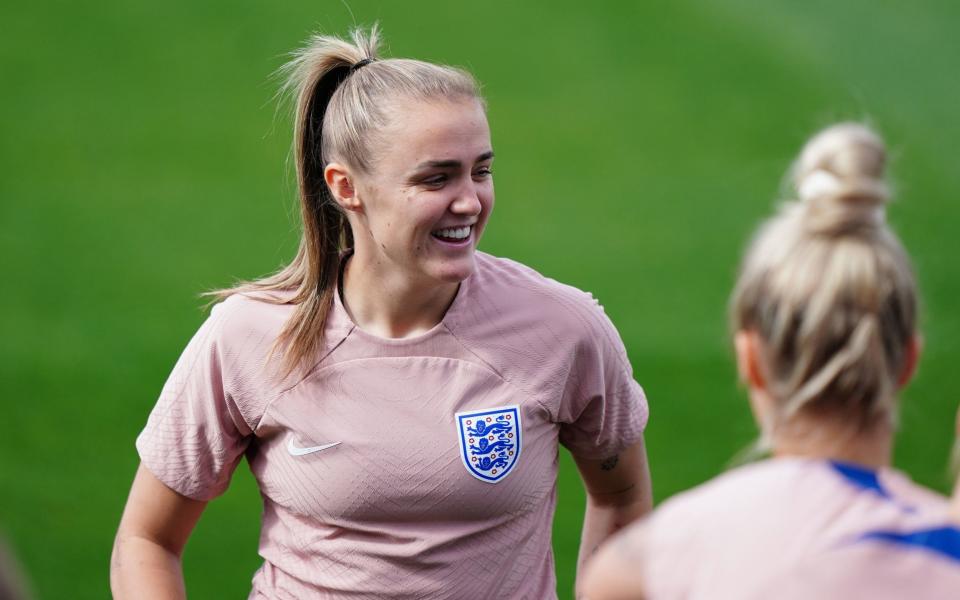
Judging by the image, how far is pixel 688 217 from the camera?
849 centimetres

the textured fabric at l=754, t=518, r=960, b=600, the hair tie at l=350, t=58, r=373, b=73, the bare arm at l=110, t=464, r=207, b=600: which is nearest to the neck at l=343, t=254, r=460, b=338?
the hair tie at l=350, t=58, r=373, b=73

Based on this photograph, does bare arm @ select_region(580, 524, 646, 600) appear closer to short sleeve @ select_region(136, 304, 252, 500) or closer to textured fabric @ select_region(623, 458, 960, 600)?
textured fabric @ select_region(623, 458, 960, 600)

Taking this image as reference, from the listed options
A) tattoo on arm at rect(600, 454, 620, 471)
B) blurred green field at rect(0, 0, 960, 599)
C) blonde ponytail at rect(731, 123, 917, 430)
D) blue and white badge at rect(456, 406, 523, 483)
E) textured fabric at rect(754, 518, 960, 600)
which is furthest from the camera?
blurred green field at rect(0, 0, 960, 599)

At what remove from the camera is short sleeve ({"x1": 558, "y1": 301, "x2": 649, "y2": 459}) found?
2.93 m

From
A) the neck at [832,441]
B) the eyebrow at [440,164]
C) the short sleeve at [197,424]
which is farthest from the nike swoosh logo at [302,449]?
the neck at [832,441]

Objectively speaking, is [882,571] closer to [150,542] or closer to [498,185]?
[150,542]

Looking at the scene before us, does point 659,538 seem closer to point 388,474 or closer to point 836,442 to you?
point 836,442

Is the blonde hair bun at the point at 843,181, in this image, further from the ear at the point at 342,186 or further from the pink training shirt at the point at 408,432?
the ear at the point at 342,186

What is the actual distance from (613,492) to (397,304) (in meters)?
0.71

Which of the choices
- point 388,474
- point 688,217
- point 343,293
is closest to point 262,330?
point 343,293

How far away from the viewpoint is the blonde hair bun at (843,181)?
1937 millimetres

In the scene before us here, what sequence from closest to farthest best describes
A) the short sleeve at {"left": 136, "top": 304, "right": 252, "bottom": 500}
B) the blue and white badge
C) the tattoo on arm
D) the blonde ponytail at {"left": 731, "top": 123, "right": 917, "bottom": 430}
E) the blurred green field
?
the blonde ponytail at {"left": 731, "top": 123, "right": 917, "bottom": 430}, the blue and white badge, the short sleeve at {"left": 136, "top": 304, "right": 252, "bottom": 500}, the tattoo on arm, the blurred green field

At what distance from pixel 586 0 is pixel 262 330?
8318 millimetres

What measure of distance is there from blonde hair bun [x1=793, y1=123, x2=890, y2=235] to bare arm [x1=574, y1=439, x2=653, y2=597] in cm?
123
